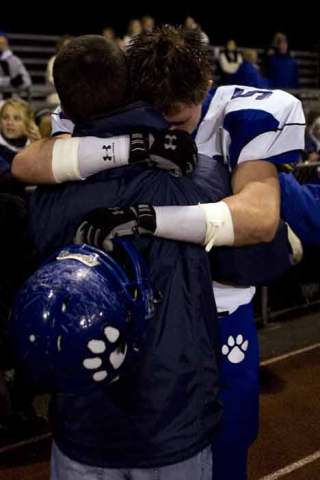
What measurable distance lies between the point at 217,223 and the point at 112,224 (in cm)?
22

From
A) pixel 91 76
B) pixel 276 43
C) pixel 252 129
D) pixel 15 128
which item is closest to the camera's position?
pixel 91 76

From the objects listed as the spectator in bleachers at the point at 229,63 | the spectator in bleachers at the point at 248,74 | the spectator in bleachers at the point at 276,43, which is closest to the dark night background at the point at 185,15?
the spectator in bleachers at the point at 276,43

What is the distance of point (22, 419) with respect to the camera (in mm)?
3529

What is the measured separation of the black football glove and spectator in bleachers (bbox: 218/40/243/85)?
29.0 ft

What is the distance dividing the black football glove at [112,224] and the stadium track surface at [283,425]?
210 centimetres

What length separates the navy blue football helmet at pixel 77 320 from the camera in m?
1.19

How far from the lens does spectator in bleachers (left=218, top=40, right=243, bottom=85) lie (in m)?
9.84

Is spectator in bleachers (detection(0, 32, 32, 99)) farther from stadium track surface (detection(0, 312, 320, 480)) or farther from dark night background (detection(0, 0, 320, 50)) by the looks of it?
stadium track surface (detection(0, 312, 320, 480))

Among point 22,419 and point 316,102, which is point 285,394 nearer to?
point 22,419

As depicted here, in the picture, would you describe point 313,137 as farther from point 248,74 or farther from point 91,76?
point 91,76

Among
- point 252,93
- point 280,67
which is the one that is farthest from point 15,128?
point 280,67

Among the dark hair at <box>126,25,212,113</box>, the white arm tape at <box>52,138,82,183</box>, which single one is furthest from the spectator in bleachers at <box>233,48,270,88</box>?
the white arm tape at <box>52,138,82,183</box>

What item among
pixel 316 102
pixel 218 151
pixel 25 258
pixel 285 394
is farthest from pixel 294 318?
pixel 316 102

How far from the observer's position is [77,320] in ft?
3.91
